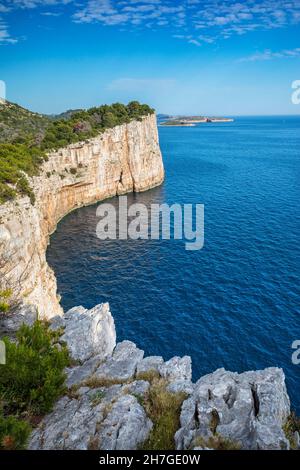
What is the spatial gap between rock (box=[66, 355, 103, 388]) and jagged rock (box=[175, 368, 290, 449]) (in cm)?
620

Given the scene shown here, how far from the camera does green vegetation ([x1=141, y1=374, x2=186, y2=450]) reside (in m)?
13.7

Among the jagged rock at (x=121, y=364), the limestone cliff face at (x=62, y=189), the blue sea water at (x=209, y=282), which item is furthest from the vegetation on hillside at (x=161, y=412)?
the blue sea water at (x=209, y=282)

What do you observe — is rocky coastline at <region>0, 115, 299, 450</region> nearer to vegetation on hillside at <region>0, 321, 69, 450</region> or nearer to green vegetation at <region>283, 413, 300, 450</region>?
green vegetation at <region>283, 413, 300, 450</region>

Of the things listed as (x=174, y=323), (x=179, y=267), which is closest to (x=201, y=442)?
(x=174, y=323)

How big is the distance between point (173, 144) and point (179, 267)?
130 meters

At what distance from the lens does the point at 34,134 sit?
73.8 meters

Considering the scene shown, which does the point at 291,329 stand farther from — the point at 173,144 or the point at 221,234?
the point at 173,144

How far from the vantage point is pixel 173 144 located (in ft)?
556

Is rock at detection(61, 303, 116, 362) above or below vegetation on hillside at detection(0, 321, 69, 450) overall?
below

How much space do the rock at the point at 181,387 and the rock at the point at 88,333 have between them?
5729 millimetres

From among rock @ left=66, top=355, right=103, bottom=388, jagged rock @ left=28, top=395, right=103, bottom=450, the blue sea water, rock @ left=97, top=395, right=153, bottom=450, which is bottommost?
the blue sea water

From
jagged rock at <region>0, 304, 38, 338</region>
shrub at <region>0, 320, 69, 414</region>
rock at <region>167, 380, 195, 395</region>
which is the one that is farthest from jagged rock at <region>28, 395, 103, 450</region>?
jagged rock at <region>0, 304, 38, 338</region>

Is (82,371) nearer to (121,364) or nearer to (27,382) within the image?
(121,364)
